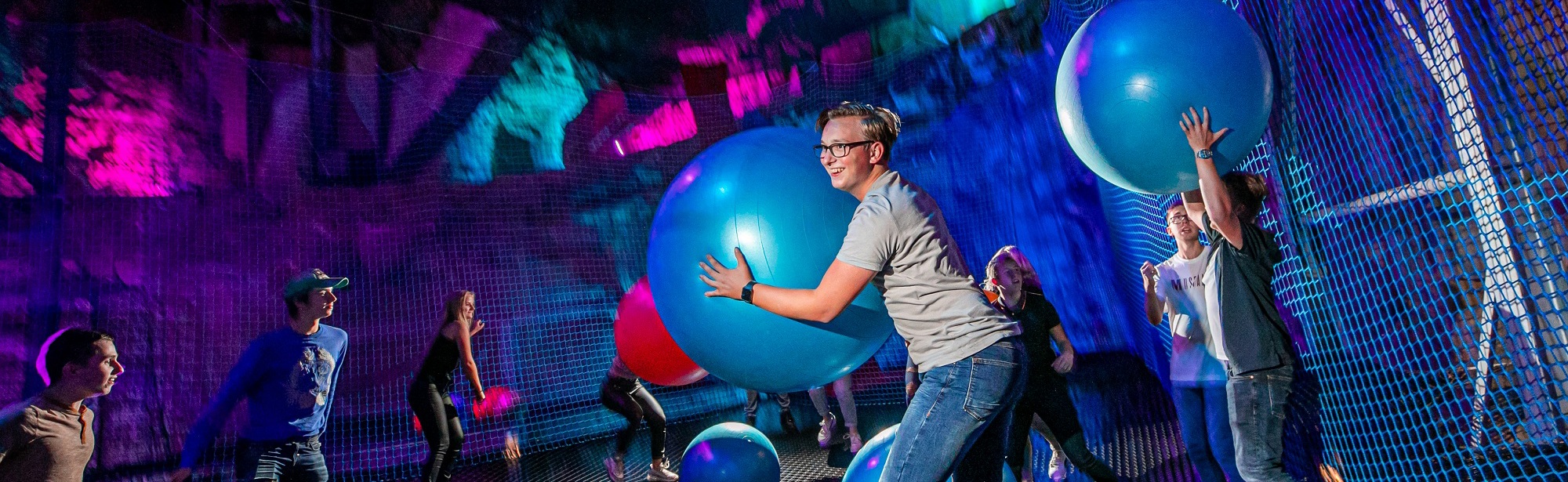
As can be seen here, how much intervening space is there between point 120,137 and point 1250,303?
7.48 m

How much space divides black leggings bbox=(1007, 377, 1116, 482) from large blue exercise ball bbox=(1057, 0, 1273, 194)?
1278 mm

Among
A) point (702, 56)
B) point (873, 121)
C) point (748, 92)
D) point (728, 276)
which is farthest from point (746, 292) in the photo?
point (702, 56)

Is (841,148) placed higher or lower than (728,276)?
higher

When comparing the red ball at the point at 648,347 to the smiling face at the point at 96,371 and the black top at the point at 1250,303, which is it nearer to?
the smiling face at the point at 96,371

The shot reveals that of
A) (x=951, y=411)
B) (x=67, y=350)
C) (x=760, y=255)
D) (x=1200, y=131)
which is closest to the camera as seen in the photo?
(x=951, y=411)

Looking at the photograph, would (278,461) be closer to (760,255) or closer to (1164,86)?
(760,255)

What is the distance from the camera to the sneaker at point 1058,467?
4.32 m

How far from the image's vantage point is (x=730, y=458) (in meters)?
3.89

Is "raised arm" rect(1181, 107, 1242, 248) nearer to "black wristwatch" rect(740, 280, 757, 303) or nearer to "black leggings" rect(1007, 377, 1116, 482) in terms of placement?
"black leggings" rect(1007, 377, 1116, 482)

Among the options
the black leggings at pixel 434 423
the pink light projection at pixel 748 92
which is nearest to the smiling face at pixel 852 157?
the black leggings at pixel 434 423

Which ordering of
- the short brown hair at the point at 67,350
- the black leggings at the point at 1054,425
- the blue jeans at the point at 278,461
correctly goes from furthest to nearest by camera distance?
the black leggings at the point at 1054,425
the blue jeans at the point at 278,461
the short brown hair at the point at 67,350

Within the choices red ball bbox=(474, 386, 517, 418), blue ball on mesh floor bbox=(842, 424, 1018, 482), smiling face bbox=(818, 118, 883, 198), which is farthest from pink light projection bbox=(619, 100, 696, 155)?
smiling face bbox=(818, 118, 883, 198)

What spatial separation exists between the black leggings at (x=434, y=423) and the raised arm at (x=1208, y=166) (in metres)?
4.06

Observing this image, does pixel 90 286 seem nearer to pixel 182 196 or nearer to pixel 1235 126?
pixel 182 196
